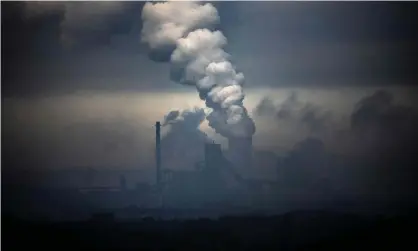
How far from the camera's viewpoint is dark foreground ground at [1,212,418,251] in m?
2.82

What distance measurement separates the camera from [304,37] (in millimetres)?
2855

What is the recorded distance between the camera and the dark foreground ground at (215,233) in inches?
111

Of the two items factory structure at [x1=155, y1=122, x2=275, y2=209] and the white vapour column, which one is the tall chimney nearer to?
factory structure at [x1=155, y1=122, x2=275, y2=209]

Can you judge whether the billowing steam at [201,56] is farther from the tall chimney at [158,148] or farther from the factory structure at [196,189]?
the tall chimney at [158,148]

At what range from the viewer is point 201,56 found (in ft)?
9.21

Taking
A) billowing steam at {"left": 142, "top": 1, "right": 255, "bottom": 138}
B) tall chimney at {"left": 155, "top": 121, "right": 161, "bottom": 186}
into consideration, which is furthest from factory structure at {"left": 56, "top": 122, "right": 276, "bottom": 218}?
billowing steam at {"left": 142, "top": 1, "right": 255, "bottom": 138}

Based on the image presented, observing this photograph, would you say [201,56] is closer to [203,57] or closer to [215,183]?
[203,57]

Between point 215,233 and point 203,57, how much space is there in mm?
849

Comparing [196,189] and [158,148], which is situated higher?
[158,148]

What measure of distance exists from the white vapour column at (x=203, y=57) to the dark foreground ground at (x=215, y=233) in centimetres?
38

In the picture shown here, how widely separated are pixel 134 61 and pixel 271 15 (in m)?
0.70

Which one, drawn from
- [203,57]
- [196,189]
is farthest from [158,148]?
[203,57]

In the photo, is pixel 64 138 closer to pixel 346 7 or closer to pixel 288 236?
pixel 288 236

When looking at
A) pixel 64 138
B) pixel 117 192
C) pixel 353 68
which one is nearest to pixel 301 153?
pixel 353 68
